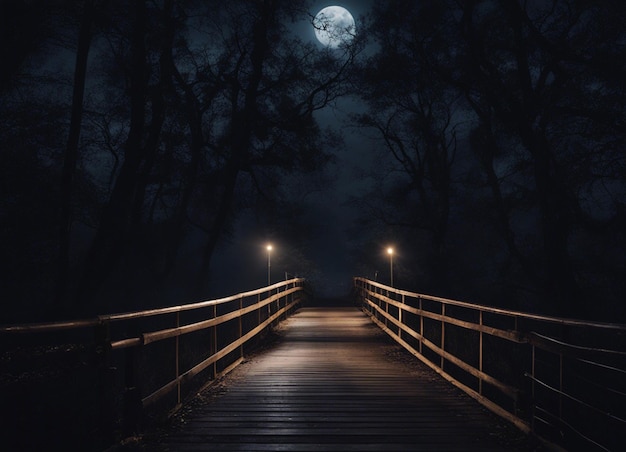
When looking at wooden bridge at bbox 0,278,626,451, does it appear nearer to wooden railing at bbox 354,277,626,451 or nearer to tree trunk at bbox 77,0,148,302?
wooden railing at bbox 354,277,626,451

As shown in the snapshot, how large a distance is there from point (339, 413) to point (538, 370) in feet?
24.9

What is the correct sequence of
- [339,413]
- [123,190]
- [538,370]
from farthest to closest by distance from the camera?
[123,190] < [538,370] < [339,413]

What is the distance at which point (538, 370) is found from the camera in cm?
1218

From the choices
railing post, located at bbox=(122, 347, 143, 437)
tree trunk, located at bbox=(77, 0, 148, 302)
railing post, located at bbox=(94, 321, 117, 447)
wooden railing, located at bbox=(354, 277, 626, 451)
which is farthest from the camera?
tree trunk, located at bbox=(77, 0, 148, 302)

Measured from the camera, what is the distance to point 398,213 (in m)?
29.1

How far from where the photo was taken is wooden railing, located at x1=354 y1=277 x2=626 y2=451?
488 cm

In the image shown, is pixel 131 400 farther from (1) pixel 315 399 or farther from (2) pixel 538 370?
(2) pixel 538 370

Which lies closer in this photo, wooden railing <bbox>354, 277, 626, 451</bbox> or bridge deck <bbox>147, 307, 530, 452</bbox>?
wooden railing <bbox>354, 277, 626, 451</bbox>

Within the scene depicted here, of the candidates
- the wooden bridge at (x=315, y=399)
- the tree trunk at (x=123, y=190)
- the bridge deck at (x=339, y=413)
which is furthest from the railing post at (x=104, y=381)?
the tree trunk at (x=123, y=190)

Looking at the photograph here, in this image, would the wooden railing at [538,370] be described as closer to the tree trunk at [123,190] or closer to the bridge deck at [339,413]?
the bridge deck at [339,413]

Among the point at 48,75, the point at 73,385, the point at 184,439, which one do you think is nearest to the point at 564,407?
the point at 184,439

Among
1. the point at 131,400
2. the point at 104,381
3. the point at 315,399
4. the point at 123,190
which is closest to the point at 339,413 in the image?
the point at 315,399

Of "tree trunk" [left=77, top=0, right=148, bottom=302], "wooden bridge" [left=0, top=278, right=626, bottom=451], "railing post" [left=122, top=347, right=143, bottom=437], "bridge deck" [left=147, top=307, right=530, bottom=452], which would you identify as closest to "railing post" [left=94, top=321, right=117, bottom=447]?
"wooden bridge" [left=0, top=278, right=626, bottom=451]

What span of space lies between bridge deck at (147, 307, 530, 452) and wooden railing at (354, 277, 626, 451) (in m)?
0.33
